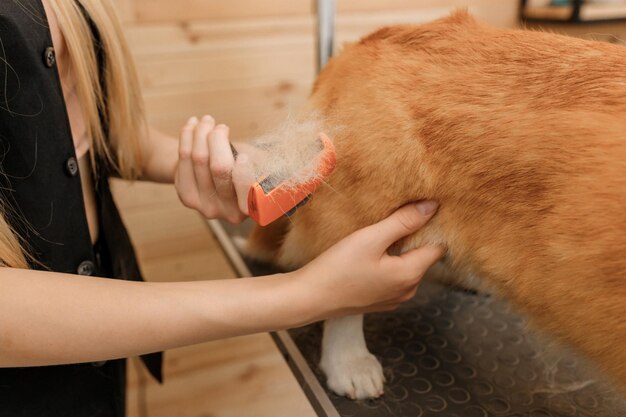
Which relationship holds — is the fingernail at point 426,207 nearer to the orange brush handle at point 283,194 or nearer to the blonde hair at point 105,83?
the orange brush handle at point 283,194

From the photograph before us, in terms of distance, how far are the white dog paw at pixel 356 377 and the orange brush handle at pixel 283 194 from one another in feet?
0.79

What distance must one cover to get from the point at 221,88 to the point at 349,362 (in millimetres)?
917

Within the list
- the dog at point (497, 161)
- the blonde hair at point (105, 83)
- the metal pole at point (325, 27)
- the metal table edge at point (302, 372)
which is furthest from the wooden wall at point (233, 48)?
the dog at point (497, 161)

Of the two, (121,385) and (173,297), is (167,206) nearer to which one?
(121,385)

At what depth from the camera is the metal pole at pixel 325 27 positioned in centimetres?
104

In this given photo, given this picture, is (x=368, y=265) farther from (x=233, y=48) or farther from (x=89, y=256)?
(x=233, y=48)

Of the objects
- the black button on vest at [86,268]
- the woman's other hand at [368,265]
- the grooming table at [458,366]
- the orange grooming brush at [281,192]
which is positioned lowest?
the grooming table at [458,366]

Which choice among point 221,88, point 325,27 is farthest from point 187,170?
point 221,88

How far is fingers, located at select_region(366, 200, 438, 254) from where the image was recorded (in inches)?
23.9

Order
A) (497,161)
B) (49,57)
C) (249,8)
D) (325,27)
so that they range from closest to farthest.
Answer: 1. (497,161)
2. (49,57)
3. (325,27)
4. (249,8)

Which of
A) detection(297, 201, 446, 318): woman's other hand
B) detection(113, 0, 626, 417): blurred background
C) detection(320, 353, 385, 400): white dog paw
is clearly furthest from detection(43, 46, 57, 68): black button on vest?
detection(113, 0, 626, 417): blurred background

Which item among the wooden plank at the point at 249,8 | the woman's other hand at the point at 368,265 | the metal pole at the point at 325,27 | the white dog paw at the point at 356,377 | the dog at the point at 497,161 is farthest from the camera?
the wooden plank at the point at 249,8

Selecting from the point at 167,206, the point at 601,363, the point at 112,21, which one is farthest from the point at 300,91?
the point at 601,363

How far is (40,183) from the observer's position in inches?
26.7
